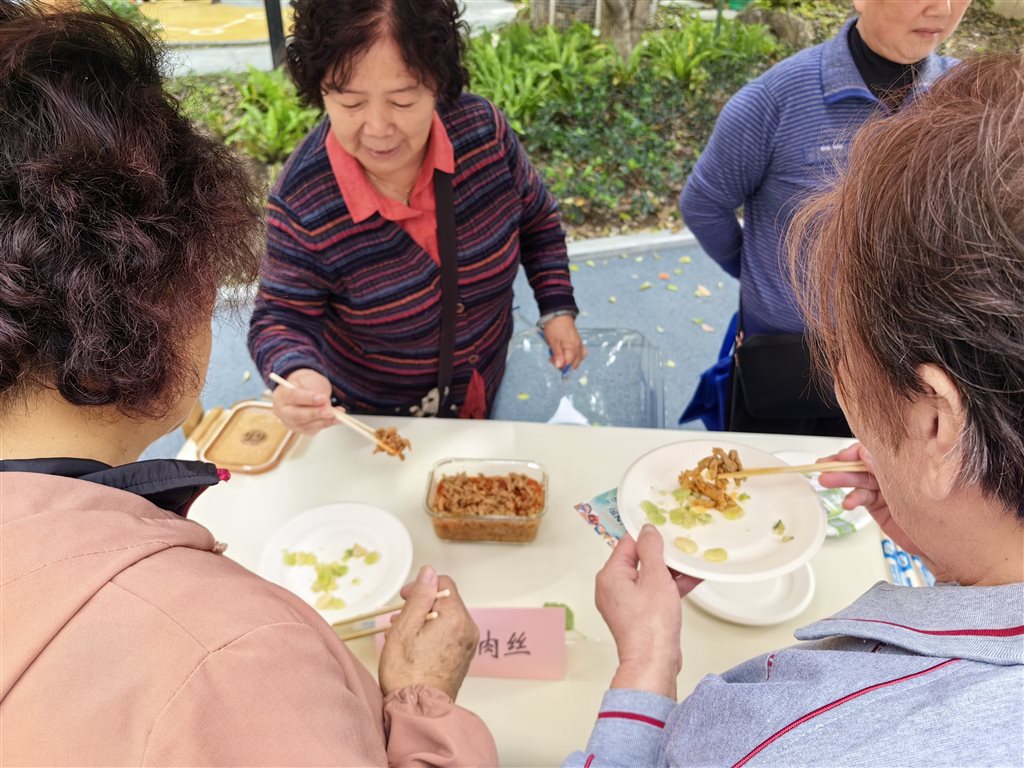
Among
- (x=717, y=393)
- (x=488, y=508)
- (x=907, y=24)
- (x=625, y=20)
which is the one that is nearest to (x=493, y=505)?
(x=488, y=508)

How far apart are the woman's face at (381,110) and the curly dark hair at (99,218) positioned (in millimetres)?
795

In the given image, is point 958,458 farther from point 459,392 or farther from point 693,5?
point 693,5

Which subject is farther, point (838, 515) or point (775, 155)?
point (775, 155)

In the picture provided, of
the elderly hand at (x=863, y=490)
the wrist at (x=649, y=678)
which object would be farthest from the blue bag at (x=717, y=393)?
the wrist at (x=649, y=678)

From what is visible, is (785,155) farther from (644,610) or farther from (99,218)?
(99,218)

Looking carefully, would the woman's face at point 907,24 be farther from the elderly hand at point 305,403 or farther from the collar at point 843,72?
the elderly hand at point 305,403

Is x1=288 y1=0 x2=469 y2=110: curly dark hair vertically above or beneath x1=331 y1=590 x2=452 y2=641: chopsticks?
above

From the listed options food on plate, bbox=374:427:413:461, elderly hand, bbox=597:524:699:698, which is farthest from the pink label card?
food on plate, bbox=374:427:413:461

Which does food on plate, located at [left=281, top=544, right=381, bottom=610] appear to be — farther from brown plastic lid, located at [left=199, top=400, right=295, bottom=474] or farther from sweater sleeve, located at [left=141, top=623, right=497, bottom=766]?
sweater sleeve, located at [left=141, top=623, right=497, bottom=766]

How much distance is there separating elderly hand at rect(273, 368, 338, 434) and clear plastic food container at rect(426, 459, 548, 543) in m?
0.34

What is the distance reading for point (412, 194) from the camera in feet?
6.32

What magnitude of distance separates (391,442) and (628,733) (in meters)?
1.01

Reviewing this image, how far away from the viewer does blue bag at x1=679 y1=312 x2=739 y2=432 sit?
2715 millimetres

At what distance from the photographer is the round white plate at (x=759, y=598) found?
1433 millimetres
